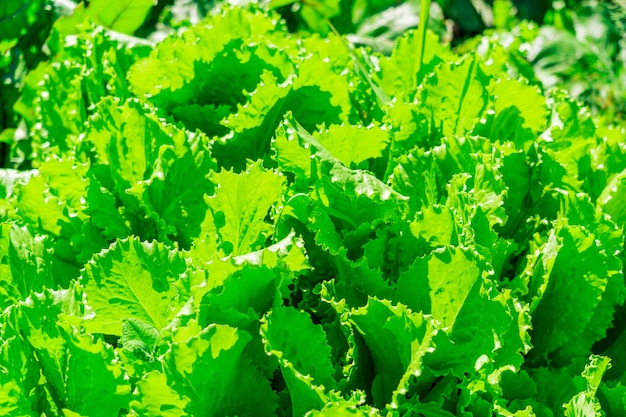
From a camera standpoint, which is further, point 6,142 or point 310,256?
point 6,142

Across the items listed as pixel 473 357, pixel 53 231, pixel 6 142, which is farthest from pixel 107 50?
pixel 473 357

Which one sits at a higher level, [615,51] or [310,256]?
[310,256]

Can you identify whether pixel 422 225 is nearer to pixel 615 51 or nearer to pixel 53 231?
pixel 53 231

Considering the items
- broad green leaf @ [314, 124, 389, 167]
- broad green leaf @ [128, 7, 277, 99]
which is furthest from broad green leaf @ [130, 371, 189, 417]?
broad green leaf @ [128, 7, 277, 99]

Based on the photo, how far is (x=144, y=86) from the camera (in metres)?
2.07

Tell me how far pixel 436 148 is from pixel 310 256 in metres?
0.41

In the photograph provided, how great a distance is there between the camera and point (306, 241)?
1638 mm

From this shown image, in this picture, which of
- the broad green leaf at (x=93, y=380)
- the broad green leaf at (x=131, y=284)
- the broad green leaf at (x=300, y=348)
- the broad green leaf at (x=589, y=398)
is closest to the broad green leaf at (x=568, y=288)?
the broad green leaf at (x=589, y=398)

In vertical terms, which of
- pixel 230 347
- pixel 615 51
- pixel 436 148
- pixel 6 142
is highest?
pixel 436 148

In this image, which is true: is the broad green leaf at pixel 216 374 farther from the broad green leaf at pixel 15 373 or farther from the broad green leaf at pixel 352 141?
the broad green leaf at pixel 352 141

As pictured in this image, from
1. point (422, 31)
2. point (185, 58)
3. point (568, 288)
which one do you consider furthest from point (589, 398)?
point (185, 58)

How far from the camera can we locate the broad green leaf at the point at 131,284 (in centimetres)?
146

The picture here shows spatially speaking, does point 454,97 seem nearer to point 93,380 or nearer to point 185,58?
point 185,58

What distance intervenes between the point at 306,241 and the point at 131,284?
40cm
